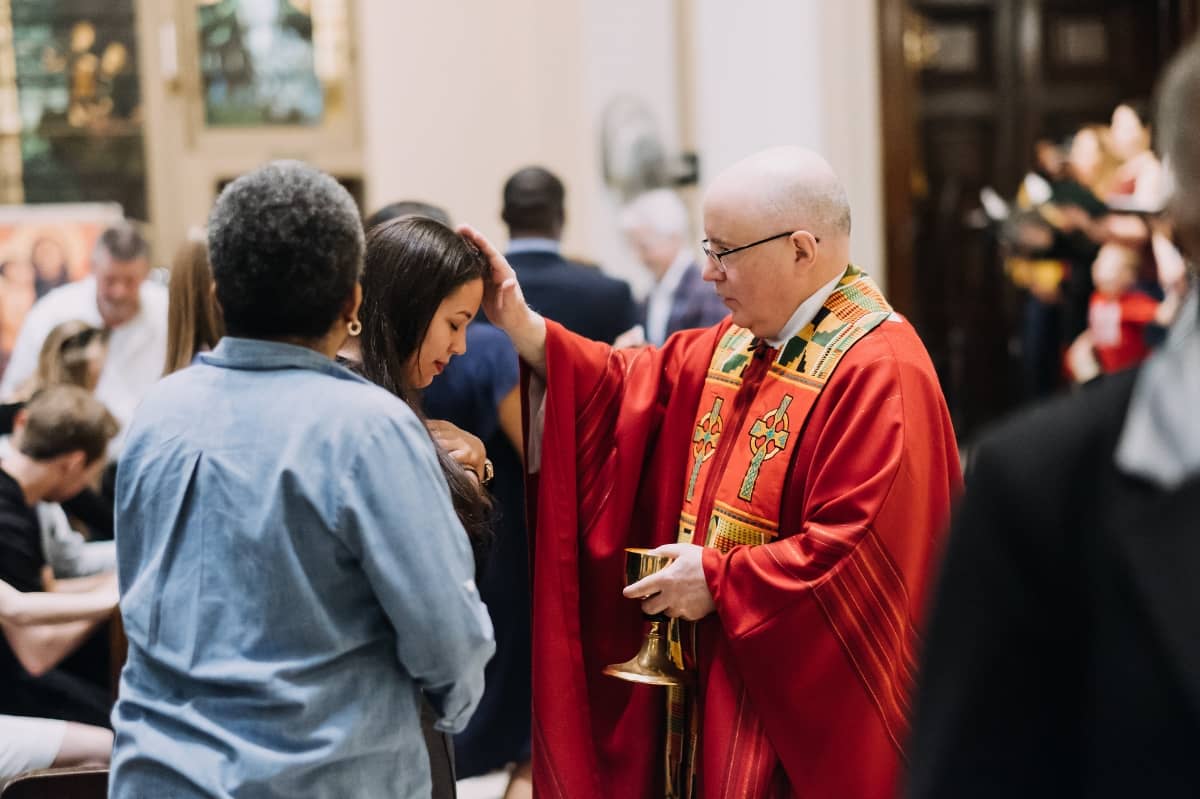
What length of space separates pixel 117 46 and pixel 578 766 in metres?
6.72

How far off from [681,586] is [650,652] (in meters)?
0.21

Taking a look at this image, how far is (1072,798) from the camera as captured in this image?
4.32 feet

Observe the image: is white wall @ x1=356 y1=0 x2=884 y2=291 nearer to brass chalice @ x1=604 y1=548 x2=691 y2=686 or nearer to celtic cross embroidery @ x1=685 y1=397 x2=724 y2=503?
celtic cross embroidery @ x1=685 y1=397 x2=724 y2=503

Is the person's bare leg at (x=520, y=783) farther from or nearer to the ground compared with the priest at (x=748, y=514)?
nearer to the ground

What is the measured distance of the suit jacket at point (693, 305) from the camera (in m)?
6.33

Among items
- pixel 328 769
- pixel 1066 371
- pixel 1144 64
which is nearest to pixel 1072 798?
pixel 328 769

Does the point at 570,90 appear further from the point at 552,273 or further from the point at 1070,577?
the point at 1070,577

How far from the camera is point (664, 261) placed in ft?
22.2

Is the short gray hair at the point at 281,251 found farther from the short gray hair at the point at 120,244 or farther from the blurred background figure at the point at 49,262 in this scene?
the blurred background figure at the point at 49,262

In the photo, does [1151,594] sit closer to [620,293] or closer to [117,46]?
[620,293]

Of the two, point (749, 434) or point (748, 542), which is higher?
point (749, 434)

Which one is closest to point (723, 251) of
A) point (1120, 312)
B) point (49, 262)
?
point (49, 262)

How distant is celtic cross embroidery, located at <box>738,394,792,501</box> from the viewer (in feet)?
9.17

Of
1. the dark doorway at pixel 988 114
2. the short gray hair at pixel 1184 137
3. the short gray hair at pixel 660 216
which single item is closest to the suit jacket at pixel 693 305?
the short gray hair at pixel 660 216
